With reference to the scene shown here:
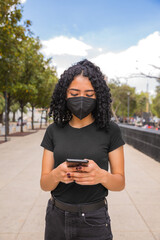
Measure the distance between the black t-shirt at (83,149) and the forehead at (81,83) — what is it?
0.27 meters

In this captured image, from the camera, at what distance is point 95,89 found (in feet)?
5.85

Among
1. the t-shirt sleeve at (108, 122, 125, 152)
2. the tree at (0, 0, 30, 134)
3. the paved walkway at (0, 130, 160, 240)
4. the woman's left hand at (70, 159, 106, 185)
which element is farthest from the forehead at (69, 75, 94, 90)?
the tree at (0, 0, 30, 134)

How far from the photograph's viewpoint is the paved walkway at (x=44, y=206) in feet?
12.3

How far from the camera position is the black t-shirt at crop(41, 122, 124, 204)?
168cm

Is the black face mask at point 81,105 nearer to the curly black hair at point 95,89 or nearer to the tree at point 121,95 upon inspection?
the curly black hair at point 95,89

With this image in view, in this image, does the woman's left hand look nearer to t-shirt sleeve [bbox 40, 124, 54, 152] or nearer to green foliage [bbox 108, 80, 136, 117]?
t-shirt sleeve [bbox 40, 124, 54, 152]

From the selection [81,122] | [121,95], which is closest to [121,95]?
[121,95]

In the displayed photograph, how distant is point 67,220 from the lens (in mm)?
1700

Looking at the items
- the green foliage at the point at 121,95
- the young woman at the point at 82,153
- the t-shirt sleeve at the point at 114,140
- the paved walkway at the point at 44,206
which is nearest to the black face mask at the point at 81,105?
the young woman at the point at 82,153

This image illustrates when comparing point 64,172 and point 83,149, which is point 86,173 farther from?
point 83,149

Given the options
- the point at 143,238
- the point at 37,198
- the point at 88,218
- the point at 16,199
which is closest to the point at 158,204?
the point at 143,238

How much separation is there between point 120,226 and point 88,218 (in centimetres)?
251

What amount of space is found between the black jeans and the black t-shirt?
89mm

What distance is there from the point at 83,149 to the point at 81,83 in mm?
437
